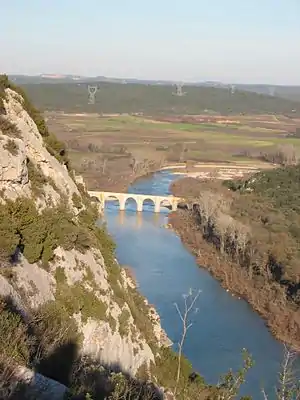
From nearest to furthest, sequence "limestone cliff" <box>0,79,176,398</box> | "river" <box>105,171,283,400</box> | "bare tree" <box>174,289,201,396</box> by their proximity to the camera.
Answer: "limestone cliff" <box>0,79,176,398</box> < "bare tree" <box>174,289,201,396</box> < "river" <box>105,171,283,400</box>

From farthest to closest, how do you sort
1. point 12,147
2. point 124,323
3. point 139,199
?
1. point 139,199
2. point 124,323
3. point 12,147

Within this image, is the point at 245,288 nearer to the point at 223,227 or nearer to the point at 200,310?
the point at 200,310

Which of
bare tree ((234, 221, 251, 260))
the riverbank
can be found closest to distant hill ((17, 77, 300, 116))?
the riverbank

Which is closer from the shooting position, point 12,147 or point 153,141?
point 12,147

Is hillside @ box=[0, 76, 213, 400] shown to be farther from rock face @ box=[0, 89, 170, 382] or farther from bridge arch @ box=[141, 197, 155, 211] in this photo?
bridge arch @ box=[141, 197, 155, 211]

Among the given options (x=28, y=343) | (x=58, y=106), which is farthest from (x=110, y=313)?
(x=58, y=106)

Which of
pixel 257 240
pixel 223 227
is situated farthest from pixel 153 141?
pixel 257 240

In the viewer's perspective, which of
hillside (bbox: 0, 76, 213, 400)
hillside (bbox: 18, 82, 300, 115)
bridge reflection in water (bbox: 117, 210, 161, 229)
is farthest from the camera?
hillside (bbox: 18, 82, 300, 115)

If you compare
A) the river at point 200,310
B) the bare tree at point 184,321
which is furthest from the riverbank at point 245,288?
the bare tree at point 184,321
